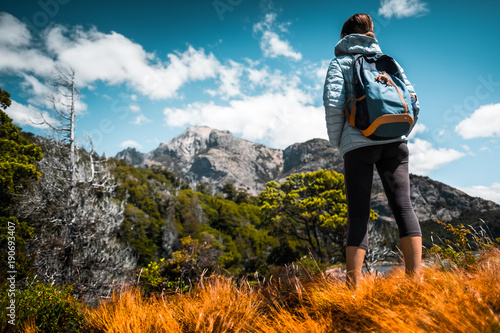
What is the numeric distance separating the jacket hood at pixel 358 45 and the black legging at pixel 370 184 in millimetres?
752

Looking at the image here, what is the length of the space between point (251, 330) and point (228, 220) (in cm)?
4593

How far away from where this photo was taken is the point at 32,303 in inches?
74.9

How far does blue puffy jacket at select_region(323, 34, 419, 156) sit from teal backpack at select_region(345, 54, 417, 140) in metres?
0.05

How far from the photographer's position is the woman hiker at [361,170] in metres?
1.54

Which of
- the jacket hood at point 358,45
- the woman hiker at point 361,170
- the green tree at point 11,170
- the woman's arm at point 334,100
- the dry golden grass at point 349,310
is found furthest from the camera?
the green tree at point 11,170

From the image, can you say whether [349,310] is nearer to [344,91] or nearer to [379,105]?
[379,105]

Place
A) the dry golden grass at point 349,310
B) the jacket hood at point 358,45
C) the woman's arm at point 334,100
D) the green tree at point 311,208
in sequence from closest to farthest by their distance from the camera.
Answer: the dry golden grass at point 349,310, the woman's arm at point 334,100, the jacket hood at point 358,45, the green tree at point 311,208

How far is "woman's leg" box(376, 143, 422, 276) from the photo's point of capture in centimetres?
156

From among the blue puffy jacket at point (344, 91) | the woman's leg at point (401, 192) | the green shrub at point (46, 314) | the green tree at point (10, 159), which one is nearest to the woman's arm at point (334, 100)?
the blue puffy jacket at point (344, 91)

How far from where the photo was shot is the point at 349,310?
110 cm

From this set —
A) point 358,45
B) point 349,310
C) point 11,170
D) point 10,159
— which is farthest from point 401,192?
point 10,159

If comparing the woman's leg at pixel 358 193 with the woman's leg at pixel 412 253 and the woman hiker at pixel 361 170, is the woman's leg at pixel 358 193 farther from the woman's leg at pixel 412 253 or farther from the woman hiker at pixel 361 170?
the woman's leg at pixel 412 253

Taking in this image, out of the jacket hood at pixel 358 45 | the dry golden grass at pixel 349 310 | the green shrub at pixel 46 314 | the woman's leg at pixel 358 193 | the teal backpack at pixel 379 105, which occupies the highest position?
the jacket hood at pixel 358 45

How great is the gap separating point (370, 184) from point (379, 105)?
520 mm
